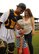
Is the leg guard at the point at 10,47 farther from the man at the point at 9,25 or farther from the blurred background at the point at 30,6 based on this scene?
the blurred background at the point at 30,6

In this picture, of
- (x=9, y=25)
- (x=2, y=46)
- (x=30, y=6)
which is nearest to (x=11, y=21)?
(x=9, y=25)

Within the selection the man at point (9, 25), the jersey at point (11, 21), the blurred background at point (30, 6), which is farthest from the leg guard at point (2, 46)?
the blurred background at point (30, 6)

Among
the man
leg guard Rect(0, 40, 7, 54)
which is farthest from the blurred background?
leg guard Rect(0, 40, 7, 54)

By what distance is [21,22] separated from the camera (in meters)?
3.20

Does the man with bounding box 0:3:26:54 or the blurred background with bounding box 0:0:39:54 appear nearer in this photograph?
the man with bounding box 0:3:26:54

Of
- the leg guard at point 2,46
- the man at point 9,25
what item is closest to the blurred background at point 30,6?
the man at point 9,25

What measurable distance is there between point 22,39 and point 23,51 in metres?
Result: 0.20

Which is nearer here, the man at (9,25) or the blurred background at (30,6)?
the man at (9,25)

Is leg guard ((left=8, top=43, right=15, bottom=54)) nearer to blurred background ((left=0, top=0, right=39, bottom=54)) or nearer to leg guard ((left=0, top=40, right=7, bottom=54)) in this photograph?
leg guard ((left=0, top=40, right=7, bottom=54))

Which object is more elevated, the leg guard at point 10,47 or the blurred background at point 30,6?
the blurred background at point 30,6

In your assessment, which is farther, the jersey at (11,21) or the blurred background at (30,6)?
the blurred background at (30,6)

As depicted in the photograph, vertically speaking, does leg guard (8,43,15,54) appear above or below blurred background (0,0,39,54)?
below

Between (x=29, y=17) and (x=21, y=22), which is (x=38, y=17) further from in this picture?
(x=21, y=22)

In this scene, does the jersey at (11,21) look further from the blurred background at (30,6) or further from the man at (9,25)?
the blurred background at (30,6)
